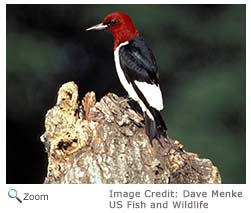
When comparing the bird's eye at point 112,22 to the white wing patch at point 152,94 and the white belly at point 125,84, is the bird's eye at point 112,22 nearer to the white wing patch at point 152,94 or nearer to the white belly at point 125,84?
the white belly at point 125,84

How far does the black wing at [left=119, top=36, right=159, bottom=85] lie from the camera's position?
4.16 metres

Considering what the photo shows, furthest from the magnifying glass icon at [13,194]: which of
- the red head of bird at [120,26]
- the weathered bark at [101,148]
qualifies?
the red head of bird at [120,26]

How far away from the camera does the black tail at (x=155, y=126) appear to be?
12.0 feet

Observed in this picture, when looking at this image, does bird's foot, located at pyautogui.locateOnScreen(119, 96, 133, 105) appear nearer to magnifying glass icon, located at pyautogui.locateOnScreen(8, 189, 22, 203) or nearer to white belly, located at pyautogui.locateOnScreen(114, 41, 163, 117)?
white belly, located at pyautogui.locateOnScreen(114, 41, 163, 117)

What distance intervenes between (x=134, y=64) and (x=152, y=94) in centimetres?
17

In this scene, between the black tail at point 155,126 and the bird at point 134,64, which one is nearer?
the black tail at point 155,126

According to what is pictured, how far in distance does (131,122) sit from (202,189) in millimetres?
452

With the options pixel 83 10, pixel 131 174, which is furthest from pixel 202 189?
pixel 83 10

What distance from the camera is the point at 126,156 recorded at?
354 centimetres

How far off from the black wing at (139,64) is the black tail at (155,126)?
0.22 meters

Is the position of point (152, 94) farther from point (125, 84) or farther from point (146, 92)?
point (125, 84)

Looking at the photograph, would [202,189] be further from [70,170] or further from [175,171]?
[70,170]

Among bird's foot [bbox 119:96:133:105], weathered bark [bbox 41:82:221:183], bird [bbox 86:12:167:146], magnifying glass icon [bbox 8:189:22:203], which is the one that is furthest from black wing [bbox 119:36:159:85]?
magnifying glass icon [bbox 8:189:22:203]

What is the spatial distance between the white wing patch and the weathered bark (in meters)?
0.39
